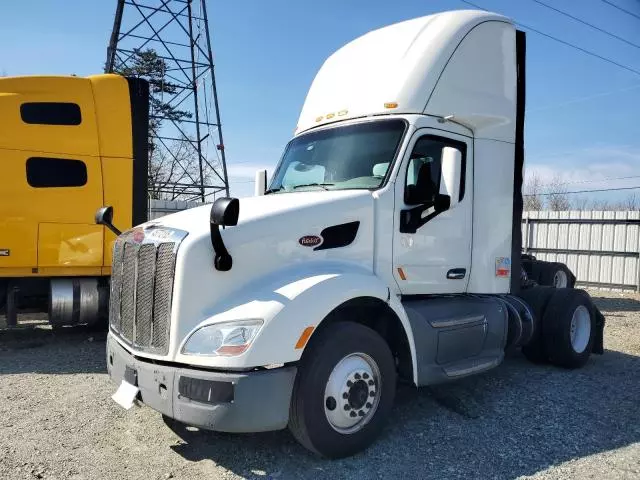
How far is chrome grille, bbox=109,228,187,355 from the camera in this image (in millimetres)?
3828

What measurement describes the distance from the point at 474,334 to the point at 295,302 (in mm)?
2266

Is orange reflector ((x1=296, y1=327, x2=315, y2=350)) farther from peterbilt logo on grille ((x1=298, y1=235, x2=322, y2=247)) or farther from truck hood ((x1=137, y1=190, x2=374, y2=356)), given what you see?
peterbilt logo on grille ((x1=298, y1=235, x2=322, y2=247))

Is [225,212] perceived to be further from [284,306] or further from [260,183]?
[260,183]

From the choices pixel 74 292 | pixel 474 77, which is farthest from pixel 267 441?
pixel 74 292

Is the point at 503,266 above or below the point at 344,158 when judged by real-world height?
below

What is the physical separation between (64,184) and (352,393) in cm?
598

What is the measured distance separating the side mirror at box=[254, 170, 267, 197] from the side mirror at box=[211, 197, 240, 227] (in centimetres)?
243

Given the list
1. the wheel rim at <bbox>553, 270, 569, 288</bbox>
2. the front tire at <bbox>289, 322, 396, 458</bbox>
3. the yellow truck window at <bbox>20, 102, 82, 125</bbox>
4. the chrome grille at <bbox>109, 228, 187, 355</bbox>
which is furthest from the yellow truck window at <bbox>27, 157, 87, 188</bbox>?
the wheel rim at <bbox>553, 270, 569, 288</bbox>

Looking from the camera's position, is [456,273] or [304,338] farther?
[456,273]

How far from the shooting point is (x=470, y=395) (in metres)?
5.58

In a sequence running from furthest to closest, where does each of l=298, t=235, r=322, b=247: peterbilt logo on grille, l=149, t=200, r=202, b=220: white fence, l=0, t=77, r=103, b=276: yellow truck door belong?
l=149, t=200, r=202, b=220: white fence < l=0, t=77, r=103, b=276: yellow truck door < l=298, t=235, r=322, b=247: peterbilt logo on grille

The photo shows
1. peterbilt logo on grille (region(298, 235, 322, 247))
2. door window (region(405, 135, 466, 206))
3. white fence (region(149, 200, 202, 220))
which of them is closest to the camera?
peterbilt logo on grille (region(298, 235, 322, 247))

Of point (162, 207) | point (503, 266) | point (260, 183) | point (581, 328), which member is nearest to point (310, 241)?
point (260, 183)

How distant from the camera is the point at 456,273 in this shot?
5.34 m
